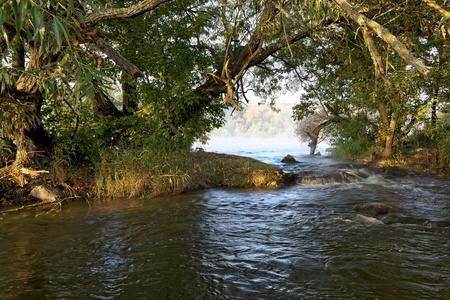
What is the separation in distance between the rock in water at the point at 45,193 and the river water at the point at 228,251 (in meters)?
0.60

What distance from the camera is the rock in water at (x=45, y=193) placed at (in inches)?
320

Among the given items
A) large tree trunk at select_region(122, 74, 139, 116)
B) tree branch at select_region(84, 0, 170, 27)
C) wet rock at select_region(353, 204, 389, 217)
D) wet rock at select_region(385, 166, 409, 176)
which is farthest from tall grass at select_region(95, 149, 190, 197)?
wet rock at select_region(385, 166, 409, 176)

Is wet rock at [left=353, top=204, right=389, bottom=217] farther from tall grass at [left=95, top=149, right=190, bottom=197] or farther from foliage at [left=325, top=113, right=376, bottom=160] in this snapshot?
foliage at [left=325, top=113, right=376, bottom=160]

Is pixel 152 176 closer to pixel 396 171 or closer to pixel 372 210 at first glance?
pixel 372 210

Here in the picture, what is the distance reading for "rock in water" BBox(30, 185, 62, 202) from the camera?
8.12 m

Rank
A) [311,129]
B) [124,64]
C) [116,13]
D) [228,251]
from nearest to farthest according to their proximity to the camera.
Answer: [228,251]
[124,64]
[116,13]
[311,129]

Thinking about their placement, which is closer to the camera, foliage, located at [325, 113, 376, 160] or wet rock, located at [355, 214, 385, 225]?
wet rock, located at [355, 214, 385, 225]

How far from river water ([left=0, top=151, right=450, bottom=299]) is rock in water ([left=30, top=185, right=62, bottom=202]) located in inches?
23.5

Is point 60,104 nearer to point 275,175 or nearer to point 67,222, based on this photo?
point 67,222

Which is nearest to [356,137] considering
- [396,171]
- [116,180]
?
[396,171]

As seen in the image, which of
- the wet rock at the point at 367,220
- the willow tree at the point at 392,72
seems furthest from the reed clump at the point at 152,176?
the willow tree at the point at 392,72

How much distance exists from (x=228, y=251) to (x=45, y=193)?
6.12 metres

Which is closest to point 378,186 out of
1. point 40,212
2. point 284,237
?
point 284,237

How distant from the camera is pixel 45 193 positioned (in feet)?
26.8
